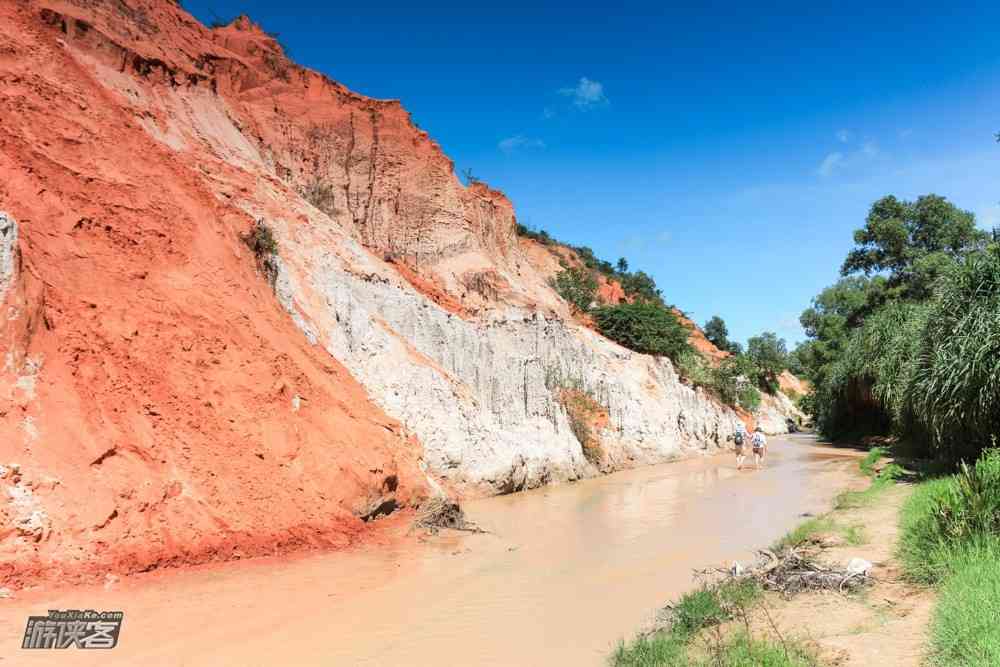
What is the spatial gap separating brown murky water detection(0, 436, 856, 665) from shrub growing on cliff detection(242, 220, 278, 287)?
26.0ft

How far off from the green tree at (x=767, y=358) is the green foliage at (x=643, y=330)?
37.8 ft

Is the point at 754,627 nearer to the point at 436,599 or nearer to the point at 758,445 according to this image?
the point at 436,599

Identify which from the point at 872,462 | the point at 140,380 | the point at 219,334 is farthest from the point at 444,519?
the point at 872,462

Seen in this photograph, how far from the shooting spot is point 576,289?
41.8 m

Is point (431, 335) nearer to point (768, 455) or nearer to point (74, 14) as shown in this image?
point (74, 14)

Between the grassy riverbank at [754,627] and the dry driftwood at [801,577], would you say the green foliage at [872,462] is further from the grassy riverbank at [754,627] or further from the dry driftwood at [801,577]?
the dry driftwood at [801,577]

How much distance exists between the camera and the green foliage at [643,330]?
33.9m

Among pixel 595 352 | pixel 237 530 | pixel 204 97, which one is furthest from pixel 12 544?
pixel 595 352

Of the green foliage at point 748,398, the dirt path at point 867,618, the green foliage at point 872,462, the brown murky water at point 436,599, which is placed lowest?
the green foliage at point 872,462

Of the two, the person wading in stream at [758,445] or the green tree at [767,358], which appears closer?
the person wading in stream at [758,445]

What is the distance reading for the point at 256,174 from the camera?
1978 cm

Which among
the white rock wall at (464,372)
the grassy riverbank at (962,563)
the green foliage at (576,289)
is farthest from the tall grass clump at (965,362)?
the green foliage at (576,289)

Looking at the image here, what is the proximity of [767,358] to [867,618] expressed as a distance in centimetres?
5923

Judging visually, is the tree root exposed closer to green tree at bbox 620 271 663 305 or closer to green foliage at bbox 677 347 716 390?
green foliage at bbox 677 347 716 390
